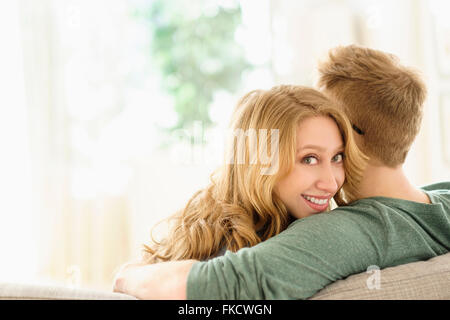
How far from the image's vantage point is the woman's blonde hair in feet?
3.43

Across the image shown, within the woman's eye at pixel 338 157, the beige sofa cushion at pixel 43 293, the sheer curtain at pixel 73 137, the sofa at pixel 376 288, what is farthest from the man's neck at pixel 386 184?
the sheer curtain at pixel 73 137

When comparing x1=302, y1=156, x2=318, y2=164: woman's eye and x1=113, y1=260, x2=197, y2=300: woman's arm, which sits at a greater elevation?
x1=302, y1=156, x2=318, y2=164: woman's eye

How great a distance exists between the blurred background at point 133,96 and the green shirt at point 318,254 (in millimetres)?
2345

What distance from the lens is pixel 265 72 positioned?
3.83 metres

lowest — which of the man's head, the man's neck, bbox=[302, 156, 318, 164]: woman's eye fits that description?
the man's neck

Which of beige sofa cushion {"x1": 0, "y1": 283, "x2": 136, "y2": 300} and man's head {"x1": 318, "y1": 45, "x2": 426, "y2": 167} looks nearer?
beige sofa cushion {"x1": 0, "y1": 283, "x2": 136, "y2": 300}

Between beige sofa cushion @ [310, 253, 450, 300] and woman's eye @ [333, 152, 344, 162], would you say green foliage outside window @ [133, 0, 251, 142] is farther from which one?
beige sofa cushion @ [310, 253, 450, 300]

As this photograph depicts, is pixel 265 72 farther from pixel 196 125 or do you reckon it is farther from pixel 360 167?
pixel 360 167

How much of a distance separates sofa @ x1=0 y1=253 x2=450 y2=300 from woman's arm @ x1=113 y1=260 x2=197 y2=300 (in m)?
0.05

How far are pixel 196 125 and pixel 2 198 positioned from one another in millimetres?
1548

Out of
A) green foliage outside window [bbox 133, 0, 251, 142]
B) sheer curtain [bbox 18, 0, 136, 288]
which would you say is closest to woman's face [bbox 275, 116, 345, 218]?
sheer curtain [bbox 18, 0, 136, 288]

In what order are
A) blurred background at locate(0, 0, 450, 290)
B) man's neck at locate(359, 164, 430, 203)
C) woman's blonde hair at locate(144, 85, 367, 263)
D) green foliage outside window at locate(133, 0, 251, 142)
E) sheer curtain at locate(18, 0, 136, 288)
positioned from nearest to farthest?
woman's blonde hair at locate(144, 85, 367, 263), man's neck at locate(359, 164, 430, 203), blurred background at locate(0, 0, 450, 290), sheer curtain at locate(18, 0, 136, 288), green foliage outside window at locate(133, 0, 251, 142)

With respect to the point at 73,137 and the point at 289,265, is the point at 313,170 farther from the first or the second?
the point at 73,137
